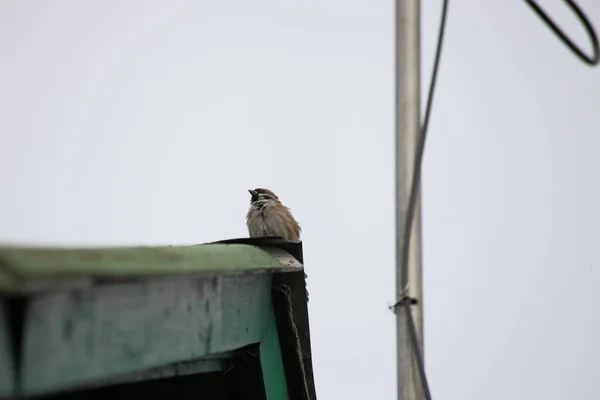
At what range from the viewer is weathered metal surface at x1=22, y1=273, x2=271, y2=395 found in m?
1.24

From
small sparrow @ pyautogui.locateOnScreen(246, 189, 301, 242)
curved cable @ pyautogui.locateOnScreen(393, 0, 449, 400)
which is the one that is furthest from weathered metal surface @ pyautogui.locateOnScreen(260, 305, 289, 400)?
small sparrow @ pyautogui.locateOnScreen(246, 189, 301, 242)

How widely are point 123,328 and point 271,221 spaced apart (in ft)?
15.2

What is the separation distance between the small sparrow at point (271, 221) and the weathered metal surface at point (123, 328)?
382 centimetres

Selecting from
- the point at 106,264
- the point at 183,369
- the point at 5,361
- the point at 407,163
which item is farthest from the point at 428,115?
the point at 5,361

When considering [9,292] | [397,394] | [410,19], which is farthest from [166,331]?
[410,19]

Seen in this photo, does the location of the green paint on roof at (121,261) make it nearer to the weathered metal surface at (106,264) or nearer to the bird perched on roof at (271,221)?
the weathered metal surface at (106,264)

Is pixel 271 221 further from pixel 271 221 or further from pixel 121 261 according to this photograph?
pixel 121 261

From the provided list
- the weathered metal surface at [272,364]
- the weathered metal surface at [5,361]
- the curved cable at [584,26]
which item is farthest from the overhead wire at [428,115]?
the weathered metal surface at [5,361]

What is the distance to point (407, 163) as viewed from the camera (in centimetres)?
322

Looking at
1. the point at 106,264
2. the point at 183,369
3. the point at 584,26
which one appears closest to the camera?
the point at 106,264

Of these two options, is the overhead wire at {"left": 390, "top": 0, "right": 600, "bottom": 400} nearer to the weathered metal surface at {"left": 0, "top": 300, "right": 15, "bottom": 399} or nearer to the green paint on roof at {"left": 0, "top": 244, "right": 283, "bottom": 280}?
the green paint on roof at {"left": 0, "top": 244, "right": 283, "bottom": 280}

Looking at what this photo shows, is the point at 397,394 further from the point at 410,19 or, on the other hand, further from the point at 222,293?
the point at 410,19

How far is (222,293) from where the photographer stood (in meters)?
2.12

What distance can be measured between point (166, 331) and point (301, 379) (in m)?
1.08
